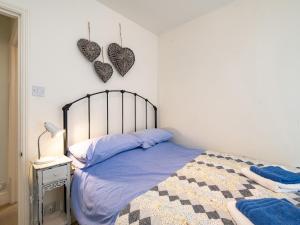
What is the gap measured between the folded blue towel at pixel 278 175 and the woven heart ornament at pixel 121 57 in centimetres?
181

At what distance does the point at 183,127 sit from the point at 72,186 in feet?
5.41

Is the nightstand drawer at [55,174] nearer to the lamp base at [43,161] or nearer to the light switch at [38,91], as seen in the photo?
the lamp base at [43,161]

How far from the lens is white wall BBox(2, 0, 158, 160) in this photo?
1.56 m

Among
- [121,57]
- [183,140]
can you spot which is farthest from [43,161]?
[183,140]

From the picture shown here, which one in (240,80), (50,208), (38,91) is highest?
(240,80)

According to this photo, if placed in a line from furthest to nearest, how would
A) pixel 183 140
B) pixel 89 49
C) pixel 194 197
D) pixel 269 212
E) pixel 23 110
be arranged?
1. pixel 183 140
2. pixel 89 49
3. pixel 23 110
4. pixel 194 197
5. pixel 269 212

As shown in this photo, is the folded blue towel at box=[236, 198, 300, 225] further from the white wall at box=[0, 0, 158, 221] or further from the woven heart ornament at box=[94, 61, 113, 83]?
the woven heart ornament at box=[94, 61, 113, 83]

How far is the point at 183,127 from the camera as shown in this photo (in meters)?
2.59

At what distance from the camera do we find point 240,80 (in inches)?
79.3

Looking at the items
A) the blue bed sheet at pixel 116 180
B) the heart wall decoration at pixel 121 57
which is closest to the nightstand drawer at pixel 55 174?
the blue bed sheet at pixel 116 180

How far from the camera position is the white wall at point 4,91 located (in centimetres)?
224

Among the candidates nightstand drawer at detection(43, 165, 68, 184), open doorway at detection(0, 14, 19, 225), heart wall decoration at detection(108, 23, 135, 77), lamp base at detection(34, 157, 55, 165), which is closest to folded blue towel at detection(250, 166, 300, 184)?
nightstand drawer at detection(43, 165, 68, 184)

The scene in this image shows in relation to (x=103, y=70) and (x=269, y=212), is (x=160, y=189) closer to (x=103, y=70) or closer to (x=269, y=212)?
(x=269, y=212)

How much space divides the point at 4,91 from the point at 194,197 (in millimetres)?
2622
